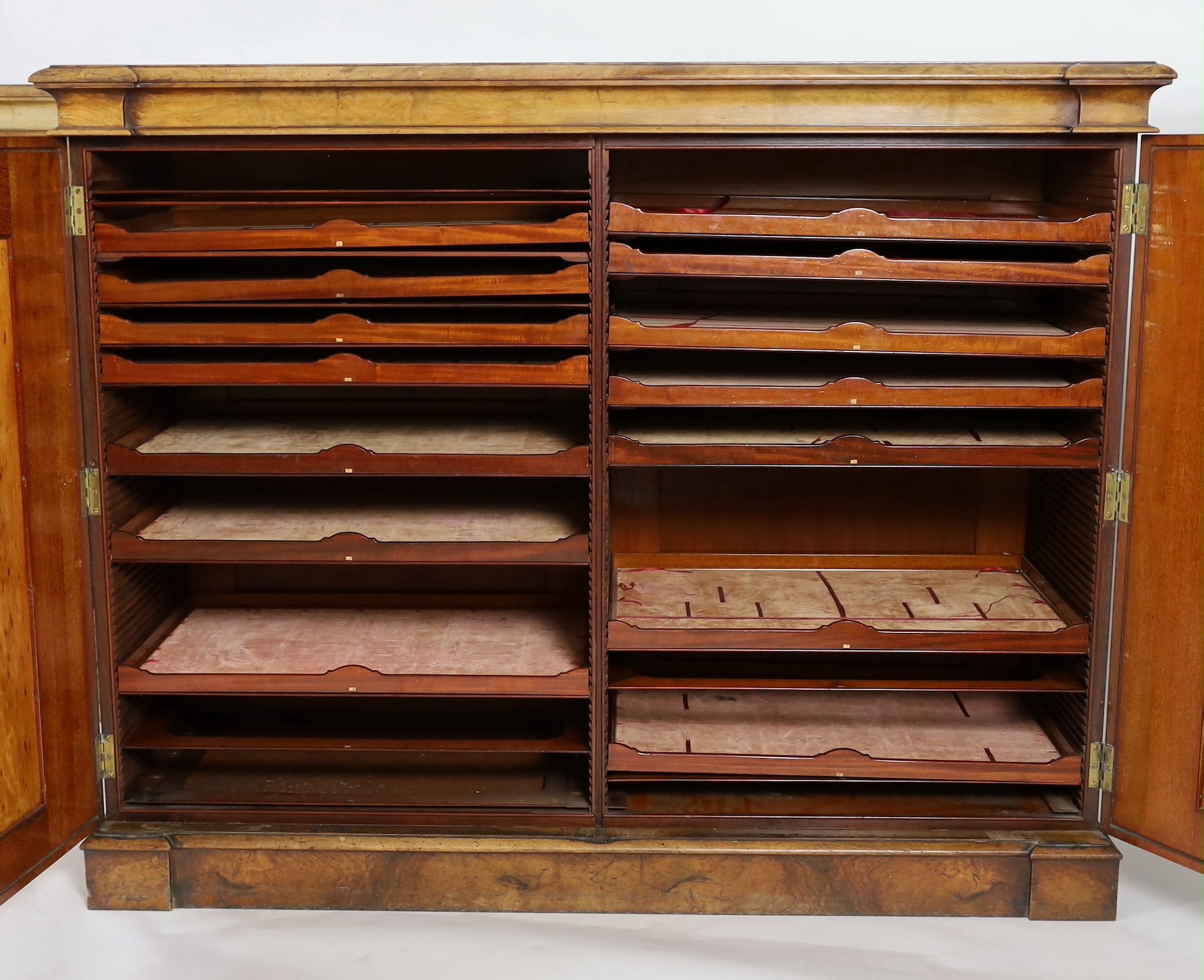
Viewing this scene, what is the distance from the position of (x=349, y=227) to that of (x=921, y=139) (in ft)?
4.52

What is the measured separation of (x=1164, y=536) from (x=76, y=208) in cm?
275

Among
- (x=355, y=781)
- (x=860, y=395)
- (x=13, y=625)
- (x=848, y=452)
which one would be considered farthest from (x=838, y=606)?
(x=13, y=625)

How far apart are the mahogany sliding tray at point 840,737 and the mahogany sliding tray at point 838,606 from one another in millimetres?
304

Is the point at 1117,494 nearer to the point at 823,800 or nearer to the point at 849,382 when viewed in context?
the point at 849,382

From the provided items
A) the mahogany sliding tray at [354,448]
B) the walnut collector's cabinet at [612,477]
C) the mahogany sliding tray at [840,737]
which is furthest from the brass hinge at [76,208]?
the mahogany sliding tray at [840,737]

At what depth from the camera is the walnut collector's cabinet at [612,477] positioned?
3094 millimetres

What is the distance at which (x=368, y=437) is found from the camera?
11.3 ft

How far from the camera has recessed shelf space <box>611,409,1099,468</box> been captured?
3.23 metres

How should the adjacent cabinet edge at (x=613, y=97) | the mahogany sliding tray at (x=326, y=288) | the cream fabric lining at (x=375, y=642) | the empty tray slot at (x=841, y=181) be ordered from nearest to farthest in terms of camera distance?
the adjacent cabinet edge at (x=613, y=97), the mahogany sliding tray at (x=326, y=288), the cream fabric lining at (x=375, y=642), the empty tray slot at (x=841, y=181)

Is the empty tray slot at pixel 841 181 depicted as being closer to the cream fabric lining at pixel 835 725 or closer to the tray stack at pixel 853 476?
the tray stack at pixel 853 476

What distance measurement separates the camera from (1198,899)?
135 inches

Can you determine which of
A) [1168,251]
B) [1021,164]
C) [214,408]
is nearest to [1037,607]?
[1168,251]

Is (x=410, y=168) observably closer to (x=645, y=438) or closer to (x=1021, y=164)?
(x=645, y=438)

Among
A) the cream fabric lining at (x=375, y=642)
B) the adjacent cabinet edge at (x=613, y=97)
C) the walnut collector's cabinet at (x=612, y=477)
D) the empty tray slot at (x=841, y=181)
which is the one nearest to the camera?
the adjacent cabinet edge at (x=613, y=97)
